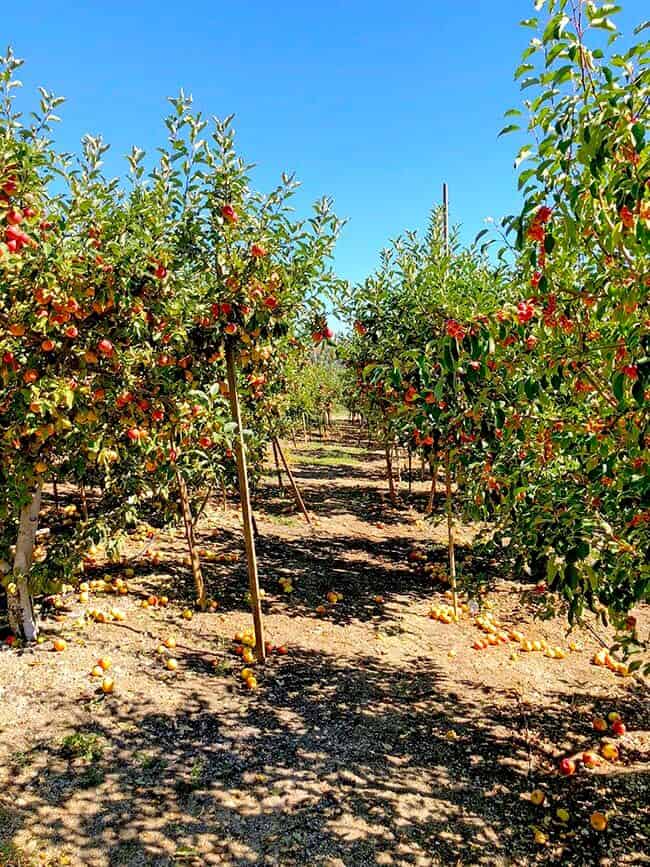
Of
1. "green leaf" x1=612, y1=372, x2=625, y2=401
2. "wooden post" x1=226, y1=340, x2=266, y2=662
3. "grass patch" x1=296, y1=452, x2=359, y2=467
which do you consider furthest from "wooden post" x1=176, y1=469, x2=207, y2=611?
"grass patch" x1=296, y1=452, x2=359, y2=467

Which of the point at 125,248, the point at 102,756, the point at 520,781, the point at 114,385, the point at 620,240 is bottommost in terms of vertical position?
the point at 520,781

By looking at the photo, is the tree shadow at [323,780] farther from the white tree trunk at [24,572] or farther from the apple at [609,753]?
the white tree trunk at [24,572]

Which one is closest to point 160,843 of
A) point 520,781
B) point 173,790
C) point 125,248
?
point 173,790

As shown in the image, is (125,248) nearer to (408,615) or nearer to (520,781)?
(520,781)

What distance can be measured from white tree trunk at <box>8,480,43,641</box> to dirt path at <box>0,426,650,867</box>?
0.90 feet

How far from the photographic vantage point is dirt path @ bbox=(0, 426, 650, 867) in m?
3.10

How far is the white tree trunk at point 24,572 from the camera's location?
4664 mm

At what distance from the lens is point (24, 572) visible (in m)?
4.70

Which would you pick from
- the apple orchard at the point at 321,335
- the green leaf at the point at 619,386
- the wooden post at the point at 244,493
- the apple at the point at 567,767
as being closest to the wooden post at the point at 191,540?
the apple orchard at the point at 321,335

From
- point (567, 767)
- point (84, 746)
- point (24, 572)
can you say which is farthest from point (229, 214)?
point (567, 767)

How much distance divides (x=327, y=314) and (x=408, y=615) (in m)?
3.84

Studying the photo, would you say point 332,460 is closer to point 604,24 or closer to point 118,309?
point 118,309

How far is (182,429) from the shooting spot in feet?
14.7

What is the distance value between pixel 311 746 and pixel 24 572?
2.87m
